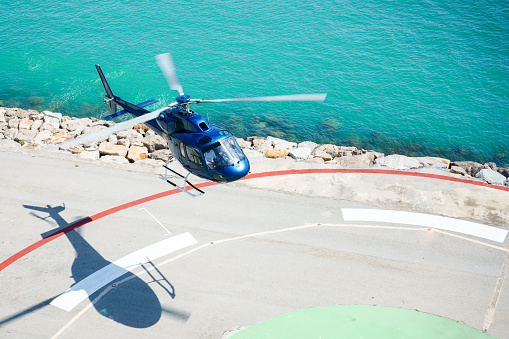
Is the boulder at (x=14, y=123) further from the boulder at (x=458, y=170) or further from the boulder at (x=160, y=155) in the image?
the boulder at (x=458, y=170)

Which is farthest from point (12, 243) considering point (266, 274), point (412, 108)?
point (412, 108)

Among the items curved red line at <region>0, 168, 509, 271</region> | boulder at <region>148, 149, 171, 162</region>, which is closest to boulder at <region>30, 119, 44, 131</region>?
boulder at <region>148, 149, 171, 162</region>

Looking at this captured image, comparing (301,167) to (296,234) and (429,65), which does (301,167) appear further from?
(429,65)

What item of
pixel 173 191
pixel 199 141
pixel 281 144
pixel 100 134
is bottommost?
pixel 173 191

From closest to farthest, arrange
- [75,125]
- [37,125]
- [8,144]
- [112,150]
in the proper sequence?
[112,150] → [8,144] → [37,125] → [75,125]

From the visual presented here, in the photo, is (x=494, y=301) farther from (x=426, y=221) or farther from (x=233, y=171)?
(x=233, y=171)

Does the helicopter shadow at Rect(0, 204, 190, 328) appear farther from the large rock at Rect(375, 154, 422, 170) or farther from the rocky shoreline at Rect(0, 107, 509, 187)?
the large rock at Rect(375, 154, 422, 170)

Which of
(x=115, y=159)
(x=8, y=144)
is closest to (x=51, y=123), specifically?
(x=8, y=144)

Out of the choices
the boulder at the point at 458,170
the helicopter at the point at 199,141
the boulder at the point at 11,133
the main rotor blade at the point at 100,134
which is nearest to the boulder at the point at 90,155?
the boulder at the point at 11,133

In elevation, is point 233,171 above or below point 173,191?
above
